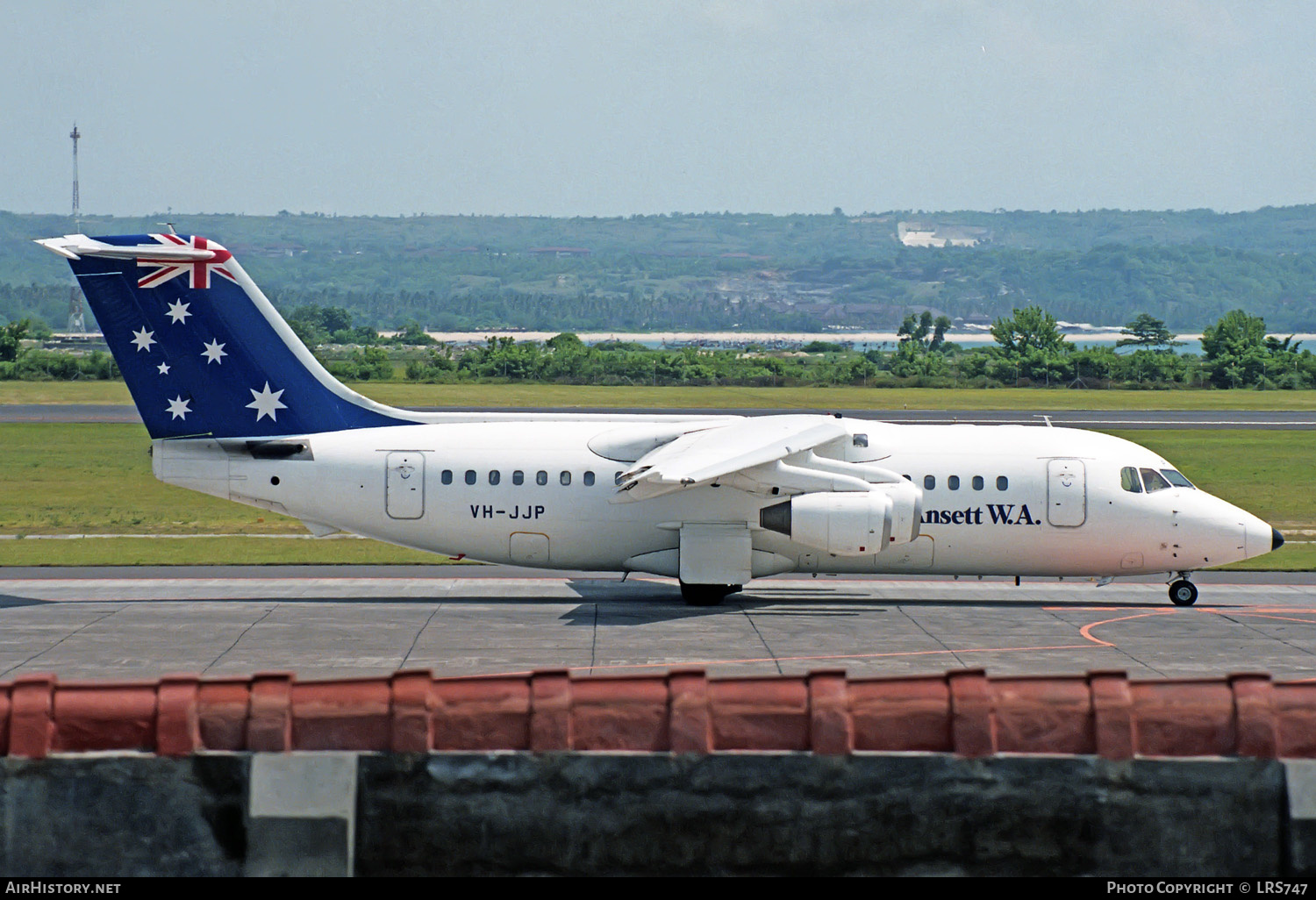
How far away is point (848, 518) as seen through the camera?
25.4 m

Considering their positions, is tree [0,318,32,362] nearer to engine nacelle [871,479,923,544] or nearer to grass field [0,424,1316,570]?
grass field [0,424,1316,570]

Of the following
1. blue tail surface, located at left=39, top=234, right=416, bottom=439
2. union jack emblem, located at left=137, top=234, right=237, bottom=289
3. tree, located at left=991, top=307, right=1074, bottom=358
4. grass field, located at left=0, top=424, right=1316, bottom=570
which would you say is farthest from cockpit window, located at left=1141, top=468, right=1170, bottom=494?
tree, located at left=991, top=307, right=1074, bottom=358

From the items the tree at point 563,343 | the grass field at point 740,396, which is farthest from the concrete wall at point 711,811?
the tree at point 563,343

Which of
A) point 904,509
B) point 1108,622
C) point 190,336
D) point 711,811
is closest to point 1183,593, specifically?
point 1108,622

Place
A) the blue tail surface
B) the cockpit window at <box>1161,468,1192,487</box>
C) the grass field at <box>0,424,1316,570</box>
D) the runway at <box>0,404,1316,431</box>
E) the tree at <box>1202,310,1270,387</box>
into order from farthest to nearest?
the tree at <box>1202,310,1270,387</box>
the runway at <box>0,404,1316,431</box>
the grass field at <box>0,424,1316,570</box>
the cockpit window at <box>1161,468,1192,487</box>
the blue tail surface

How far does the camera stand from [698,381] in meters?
90.8

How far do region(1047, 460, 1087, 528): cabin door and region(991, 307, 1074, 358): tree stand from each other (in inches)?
3490

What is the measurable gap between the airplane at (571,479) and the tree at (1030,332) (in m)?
88.4

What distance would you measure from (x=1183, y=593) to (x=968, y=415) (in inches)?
1494

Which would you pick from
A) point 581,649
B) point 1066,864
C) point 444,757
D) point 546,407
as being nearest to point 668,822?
point 444,757

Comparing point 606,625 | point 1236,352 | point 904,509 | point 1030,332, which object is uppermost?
point 1030,332

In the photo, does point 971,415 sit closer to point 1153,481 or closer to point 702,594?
point 1153,481

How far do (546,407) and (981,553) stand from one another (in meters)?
41.7

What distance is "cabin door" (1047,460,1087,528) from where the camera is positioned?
26.8 meters
